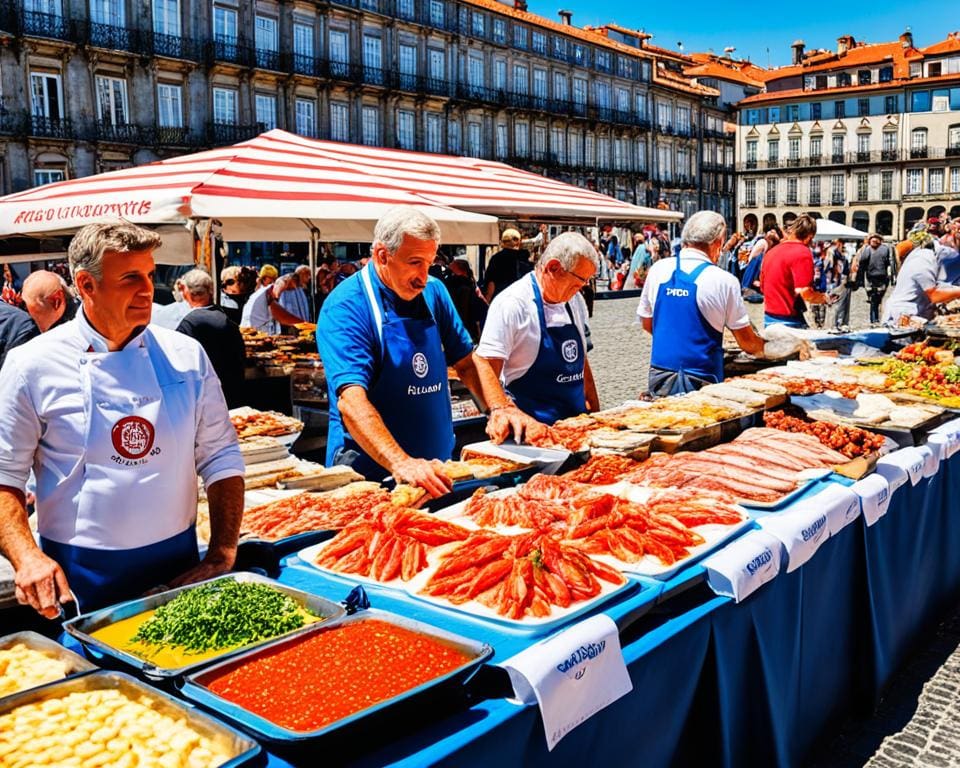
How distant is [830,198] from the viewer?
7406cm

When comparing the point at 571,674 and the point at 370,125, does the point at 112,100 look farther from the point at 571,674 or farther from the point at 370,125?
the point at 571,674

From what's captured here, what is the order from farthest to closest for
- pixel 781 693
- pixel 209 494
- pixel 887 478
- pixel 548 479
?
pixel 887 478
pixel 548 479
pixel 781 693
pixel 209 494

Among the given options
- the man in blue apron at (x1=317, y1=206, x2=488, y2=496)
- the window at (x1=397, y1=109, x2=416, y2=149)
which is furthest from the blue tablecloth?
the window at (x1=397, y1=109, x2=416, y2=149)

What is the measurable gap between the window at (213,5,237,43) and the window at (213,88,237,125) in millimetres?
2077

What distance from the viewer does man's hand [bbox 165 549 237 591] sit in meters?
2.49

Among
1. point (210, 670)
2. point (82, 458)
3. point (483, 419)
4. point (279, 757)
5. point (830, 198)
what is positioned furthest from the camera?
point (830, 198)

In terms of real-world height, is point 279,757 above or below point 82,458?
below

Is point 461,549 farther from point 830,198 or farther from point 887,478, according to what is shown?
point 830,198

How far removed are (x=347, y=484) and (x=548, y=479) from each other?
0.84 m

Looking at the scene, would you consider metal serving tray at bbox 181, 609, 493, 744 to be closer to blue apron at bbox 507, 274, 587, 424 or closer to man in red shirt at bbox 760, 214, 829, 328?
blue apron at bbox 507, 274, 587, 424

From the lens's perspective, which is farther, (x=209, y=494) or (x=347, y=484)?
(x=347, y=484)

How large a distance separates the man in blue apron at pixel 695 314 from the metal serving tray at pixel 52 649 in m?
4.29

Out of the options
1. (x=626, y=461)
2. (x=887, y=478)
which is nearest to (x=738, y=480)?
(x=626, y=461)

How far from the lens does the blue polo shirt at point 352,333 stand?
3691 millimetres
